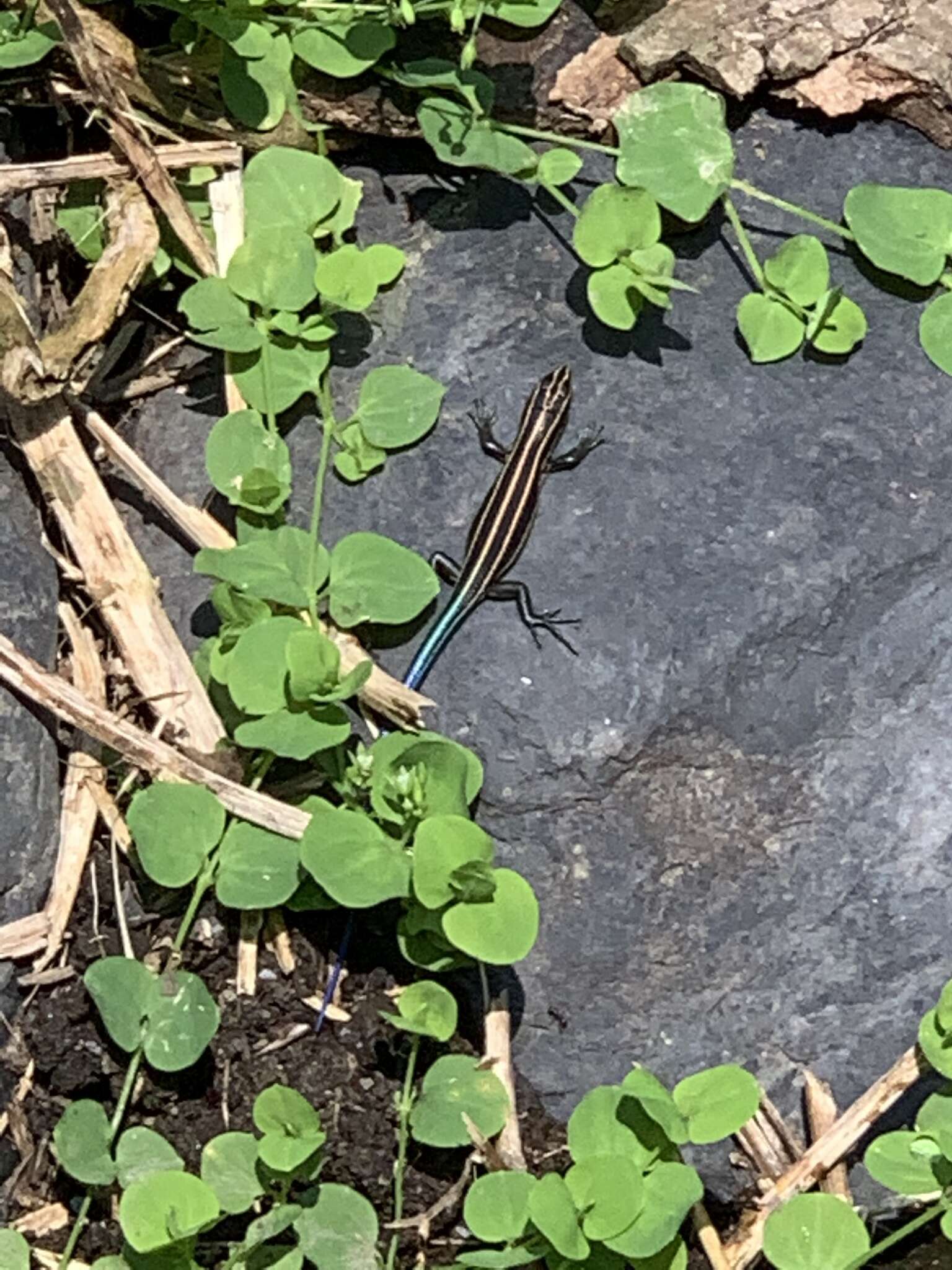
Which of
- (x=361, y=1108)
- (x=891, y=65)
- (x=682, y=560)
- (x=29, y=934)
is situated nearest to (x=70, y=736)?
(x=29, y=934)

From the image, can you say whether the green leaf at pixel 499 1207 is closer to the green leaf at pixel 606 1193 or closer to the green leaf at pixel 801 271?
the green leaf at pixel 606 1193

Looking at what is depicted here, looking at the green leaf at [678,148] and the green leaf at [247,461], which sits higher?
the green leaf at [678,148]

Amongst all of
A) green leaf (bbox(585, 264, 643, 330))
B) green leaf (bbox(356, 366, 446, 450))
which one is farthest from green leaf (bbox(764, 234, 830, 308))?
green leaf (bbox(356, 366, 446, 450))

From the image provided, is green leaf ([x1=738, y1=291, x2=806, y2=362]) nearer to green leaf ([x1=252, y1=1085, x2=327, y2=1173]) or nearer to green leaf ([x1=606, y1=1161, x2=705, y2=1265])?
green leaf ([x1=606, y1=1161, x2=705, y2=1265])

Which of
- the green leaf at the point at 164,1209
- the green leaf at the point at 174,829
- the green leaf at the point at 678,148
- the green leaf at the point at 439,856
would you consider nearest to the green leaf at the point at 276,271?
the green leaf at the point at 678,148

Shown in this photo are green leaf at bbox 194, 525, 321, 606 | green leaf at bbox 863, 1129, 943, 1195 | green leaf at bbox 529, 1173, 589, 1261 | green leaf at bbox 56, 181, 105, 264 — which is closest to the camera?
green leaf at bbox 529, 1173, 589, 1261

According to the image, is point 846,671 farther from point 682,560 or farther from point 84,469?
point 84,469
